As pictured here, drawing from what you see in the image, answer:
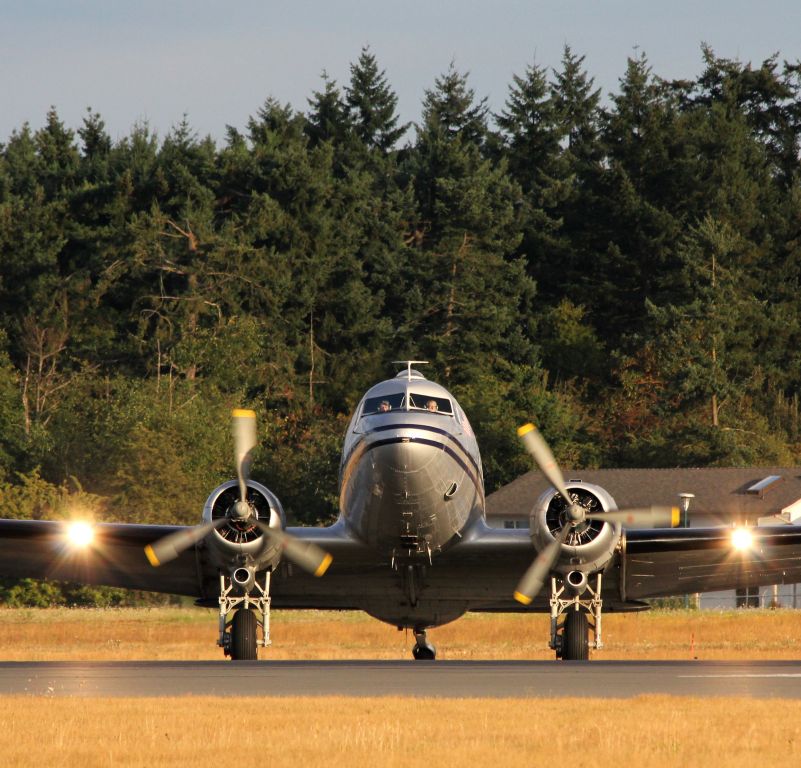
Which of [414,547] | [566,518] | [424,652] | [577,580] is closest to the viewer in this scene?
[566,518]

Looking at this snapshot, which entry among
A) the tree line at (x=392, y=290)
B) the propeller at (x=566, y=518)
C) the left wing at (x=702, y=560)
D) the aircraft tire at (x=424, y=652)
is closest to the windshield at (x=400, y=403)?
the propeller at (x=566, y=518)

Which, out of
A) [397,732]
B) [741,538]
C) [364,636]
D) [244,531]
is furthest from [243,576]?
[364,636]

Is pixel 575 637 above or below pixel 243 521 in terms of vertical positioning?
below

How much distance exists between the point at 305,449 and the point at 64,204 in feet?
76.9

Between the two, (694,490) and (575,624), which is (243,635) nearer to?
(575,624)

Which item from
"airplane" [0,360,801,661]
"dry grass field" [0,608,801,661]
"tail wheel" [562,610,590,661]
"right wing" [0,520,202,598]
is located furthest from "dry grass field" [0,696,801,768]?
"dry grass field" [0,608,801,661]

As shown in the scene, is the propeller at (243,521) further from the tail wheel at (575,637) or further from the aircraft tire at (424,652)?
the tail wheel at (575,637)

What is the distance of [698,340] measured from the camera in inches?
3602

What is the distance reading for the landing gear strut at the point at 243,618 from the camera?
1033 inches

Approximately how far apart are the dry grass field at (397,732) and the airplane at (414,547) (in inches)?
280

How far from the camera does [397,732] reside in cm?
1527

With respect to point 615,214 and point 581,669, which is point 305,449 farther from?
point 581,669

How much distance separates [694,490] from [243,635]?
51603 mm

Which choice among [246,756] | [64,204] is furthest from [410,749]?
[64,204]
